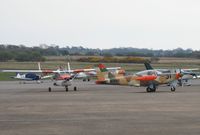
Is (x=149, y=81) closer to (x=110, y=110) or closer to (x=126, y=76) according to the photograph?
(x=126, y=76)

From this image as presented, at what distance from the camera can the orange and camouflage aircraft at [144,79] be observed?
140 ft

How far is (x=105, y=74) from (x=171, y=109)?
60.9 ft

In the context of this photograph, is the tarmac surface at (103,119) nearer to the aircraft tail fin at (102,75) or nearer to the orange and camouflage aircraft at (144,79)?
the orange and camouflage aircraft at (144,79)

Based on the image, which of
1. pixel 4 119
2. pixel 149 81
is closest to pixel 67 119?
pixel 4 119

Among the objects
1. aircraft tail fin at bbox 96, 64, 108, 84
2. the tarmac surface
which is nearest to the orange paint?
aircraft tail fin at bbox 96, 64, 108, 84

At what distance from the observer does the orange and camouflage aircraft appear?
42.6 m

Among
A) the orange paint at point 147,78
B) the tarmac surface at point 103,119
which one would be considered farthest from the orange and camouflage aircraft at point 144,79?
the tarmac surface at point 103,119

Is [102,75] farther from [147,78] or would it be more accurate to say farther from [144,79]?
[147,78]

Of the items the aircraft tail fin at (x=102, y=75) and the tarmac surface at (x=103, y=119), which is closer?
the tarmac surface at (x=103, y=119)

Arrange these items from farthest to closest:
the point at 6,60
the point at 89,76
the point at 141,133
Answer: the point at 6,60, the point at 89,76, the point at 141,133

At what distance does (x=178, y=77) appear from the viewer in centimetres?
4356

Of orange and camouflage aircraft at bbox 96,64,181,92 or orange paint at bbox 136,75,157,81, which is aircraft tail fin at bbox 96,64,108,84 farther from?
orange paint at bbox 136,75,157,81

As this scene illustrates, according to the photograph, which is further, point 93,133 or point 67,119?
point 67,119

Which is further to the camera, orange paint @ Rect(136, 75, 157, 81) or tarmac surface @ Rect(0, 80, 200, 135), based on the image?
orange paint @ Rect(136, 75, 157, 81)
